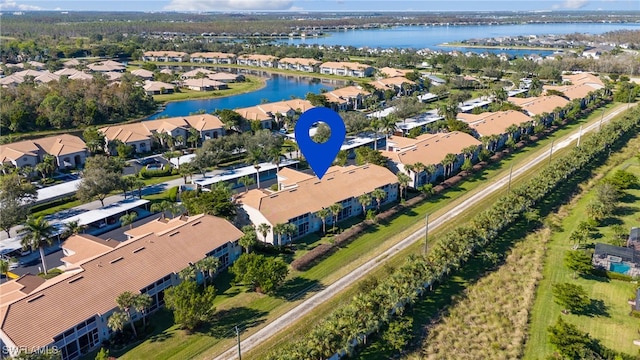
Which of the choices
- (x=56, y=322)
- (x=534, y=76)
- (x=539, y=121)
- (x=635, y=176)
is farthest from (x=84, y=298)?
(x=534, y=76)

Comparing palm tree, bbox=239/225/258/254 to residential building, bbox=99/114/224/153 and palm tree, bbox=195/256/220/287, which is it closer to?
palm tree, bbox=195/256/220/287

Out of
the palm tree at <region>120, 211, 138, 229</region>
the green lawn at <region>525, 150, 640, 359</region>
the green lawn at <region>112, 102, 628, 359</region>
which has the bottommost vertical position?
the green lawn at <region>525, 150, 640, 359</region>

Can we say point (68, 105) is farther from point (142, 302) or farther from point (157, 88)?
point (142, 302)

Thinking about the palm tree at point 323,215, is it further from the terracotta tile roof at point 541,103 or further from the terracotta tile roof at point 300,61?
the terracotta tile roof at point 300,61

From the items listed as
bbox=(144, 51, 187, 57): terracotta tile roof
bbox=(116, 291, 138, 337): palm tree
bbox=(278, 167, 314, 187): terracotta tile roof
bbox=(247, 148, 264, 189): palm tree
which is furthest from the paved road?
bbox=(144, 51, 187, 57): terracotta tile roof

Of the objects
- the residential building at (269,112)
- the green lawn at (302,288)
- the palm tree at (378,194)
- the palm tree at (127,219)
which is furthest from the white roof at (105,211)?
the residential building at (269,112)
